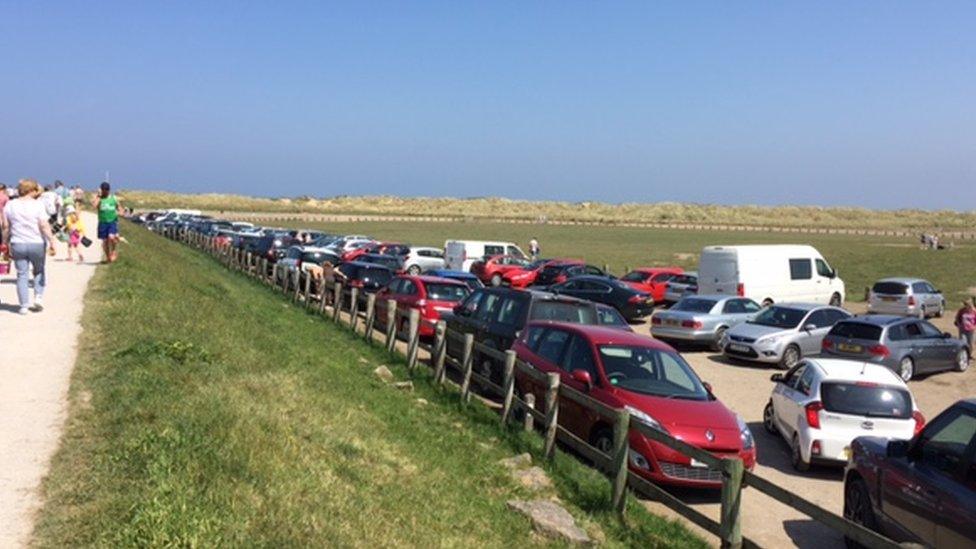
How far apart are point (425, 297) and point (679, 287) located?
14.4m

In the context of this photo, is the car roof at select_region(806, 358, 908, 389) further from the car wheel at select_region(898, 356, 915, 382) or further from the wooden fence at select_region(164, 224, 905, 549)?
the car wheel at select_region(898, 356, 915, 382)

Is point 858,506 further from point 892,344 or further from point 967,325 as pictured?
point 967,325

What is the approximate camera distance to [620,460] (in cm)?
877

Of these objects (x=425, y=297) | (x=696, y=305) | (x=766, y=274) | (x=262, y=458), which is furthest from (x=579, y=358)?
(x=766, y=274)

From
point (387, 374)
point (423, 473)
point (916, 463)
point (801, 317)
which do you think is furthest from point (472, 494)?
point (801, 317)

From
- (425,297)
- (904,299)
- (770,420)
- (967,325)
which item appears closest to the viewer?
(770,420)

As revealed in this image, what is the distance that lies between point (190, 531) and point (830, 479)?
902cm

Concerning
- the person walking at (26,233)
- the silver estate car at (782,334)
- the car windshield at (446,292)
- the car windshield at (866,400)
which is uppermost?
the person walking at (26,233)

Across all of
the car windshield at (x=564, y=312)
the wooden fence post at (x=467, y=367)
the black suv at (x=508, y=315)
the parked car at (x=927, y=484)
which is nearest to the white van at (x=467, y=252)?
the black suv at (x=508, y=315)

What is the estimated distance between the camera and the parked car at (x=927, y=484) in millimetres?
6781

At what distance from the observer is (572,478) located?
31.8ft

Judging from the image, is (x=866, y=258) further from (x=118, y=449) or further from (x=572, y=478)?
(x=118, y=449)

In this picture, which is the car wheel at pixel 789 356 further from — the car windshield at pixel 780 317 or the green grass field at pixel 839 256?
the green grass field at pixel 839 256

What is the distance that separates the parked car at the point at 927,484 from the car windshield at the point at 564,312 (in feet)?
24.6
